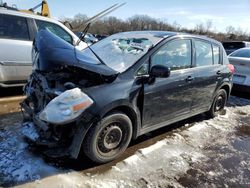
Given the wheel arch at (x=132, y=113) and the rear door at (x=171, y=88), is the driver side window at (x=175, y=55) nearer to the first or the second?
the rear door at (x=171, y=88)

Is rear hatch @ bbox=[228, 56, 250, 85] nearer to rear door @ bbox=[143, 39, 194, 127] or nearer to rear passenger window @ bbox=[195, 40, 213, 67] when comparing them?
rear passenger window @ bbox=[195, 40, 213, 67]

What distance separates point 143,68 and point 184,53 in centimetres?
→ 105

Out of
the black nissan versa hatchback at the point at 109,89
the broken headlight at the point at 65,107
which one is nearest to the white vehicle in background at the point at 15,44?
the black nissan versa hatchback at the point at 109,89

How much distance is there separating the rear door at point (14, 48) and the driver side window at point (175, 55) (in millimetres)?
3398

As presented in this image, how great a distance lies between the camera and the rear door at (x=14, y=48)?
6.04 metres

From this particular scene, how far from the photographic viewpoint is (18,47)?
6184mm

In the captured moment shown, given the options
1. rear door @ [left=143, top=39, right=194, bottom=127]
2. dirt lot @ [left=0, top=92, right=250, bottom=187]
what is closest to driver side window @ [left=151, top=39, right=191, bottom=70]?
rear door @ [left=143, top=39, right=194, bottom=127]

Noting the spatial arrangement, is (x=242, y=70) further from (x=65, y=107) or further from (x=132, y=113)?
(x=65, y=107)

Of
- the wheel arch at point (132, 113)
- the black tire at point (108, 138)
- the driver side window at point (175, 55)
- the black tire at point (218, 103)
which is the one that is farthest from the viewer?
the black tire at point (218, 103)

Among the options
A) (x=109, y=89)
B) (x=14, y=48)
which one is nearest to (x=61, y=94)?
(x=109, y=89)

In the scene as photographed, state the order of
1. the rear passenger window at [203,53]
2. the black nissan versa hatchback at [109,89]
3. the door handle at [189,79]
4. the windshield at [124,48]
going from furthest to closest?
the rear passenger window at [203,53]
the door handle at [189,79]
the windshield at [124,48]
the black nissan versa hatchback at [109,89]

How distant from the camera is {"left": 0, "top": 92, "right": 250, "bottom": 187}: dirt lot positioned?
3344 mm

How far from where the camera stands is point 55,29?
693cm

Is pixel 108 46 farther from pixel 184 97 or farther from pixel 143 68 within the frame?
pixel 184 97
